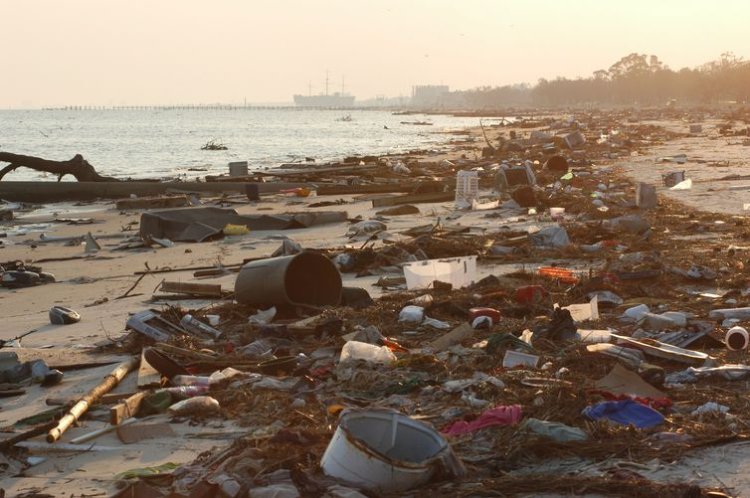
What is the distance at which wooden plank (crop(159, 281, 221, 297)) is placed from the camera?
9.93m

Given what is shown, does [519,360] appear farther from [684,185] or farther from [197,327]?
[684,185]

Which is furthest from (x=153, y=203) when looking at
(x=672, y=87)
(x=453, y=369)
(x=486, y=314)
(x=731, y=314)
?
(x=672, y=87)

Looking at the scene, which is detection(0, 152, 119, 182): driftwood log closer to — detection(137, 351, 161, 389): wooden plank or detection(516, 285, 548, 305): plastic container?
detection(516, 285, 548, 305): plastic container

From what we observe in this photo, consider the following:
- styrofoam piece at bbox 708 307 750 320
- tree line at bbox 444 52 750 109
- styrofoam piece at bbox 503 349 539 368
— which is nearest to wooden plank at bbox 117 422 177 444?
styrofoam piece at bbox 503 349 539 368

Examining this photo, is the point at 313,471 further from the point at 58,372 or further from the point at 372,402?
the point at 58,372

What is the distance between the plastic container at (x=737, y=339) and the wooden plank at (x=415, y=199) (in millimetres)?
12660

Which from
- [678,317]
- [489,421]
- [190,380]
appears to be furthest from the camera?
[678,317]

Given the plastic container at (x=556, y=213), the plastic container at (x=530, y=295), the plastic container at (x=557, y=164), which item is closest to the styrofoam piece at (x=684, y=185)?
the plastic container at (x=557, y=164)

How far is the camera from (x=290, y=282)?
9352 mm

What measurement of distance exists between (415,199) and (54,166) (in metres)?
9.70

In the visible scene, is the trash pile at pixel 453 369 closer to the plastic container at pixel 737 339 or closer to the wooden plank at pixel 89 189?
the plastic container at pixel 737 339

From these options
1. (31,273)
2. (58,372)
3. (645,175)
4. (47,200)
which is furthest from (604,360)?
(47,200)

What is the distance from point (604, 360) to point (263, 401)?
221cm

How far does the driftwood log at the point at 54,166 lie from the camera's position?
76.7 ft
